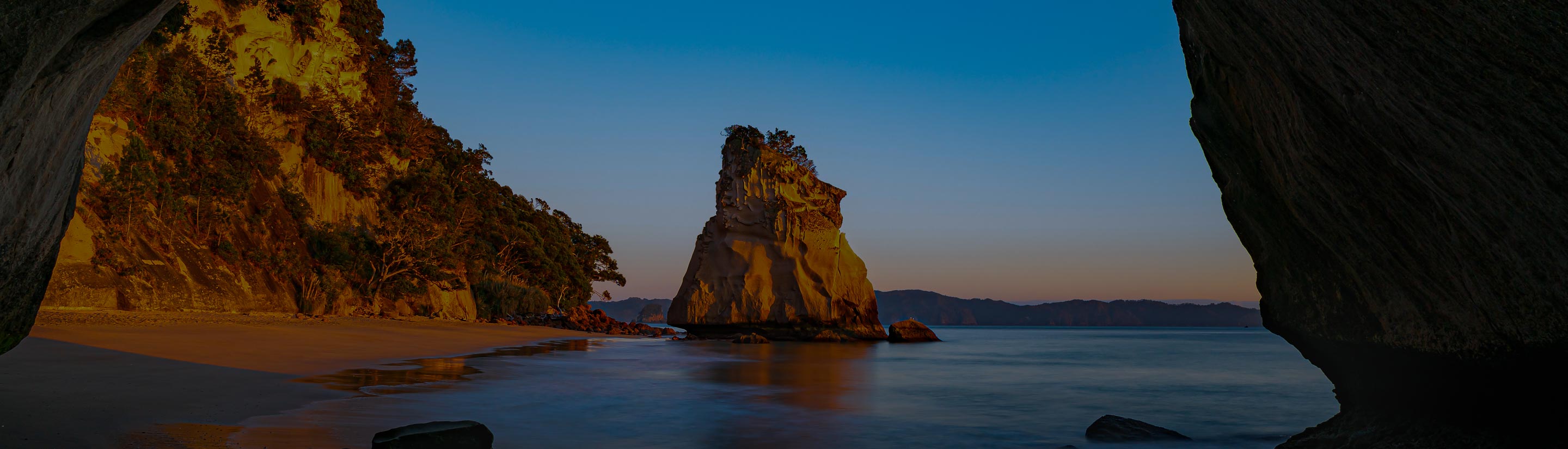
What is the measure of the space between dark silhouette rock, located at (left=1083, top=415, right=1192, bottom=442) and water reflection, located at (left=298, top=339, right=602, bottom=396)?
27.4 feet

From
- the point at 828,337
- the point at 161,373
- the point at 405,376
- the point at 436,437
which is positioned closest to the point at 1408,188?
the point at 436,437

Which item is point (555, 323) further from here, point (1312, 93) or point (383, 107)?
point (1312, 93)

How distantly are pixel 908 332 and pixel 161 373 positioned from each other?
38.0 meters

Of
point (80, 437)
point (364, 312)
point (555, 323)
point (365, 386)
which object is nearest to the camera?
point (80, 437)

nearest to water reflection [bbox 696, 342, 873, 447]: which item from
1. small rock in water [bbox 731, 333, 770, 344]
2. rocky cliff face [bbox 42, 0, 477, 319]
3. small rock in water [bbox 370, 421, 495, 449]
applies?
small rock in water [bbox 370, 421, 495, 449]

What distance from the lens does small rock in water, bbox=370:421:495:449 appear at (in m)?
5.35

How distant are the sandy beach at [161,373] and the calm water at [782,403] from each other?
53cm

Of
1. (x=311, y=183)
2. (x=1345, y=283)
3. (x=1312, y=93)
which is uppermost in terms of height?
(x=311, y=183)

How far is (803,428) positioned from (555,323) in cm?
3830

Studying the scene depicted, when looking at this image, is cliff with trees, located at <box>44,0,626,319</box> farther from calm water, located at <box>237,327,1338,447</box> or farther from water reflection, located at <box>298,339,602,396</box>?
calm water, located at <box>237,327,1338,447</box>

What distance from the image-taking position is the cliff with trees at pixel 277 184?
18.8 meters

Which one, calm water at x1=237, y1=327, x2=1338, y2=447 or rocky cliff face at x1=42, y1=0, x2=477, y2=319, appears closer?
calm water at x1=237, y1=327, x2=1338, y2=447

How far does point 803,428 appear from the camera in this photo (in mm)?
8875

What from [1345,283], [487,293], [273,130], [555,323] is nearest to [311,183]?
[273,130]
